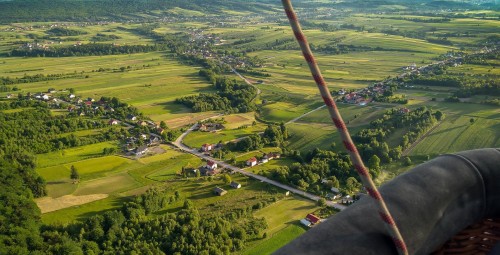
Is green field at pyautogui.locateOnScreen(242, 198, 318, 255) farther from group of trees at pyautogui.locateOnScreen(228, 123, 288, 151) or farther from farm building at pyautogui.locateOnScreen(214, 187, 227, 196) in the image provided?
group of trees at pyautogui.locateOnScreen(228, 123, 288, 151)

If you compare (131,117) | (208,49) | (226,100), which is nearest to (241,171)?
(131,117)

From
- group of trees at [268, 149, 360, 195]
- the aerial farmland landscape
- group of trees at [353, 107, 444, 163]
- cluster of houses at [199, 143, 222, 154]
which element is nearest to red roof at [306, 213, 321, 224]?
the aerial farmland landscape

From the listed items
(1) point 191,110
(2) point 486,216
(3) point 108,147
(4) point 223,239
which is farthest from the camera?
(1) point 191,110

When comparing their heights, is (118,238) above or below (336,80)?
below

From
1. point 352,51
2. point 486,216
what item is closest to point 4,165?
point 486,216

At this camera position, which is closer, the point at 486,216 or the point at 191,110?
the point at 486,216

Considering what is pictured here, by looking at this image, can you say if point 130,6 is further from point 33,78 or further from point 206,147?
point 206,147

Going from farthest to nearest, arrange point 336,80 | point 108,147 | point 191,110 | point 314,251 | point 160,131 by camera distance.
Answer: point 336,80 → point 191,110 → point 160,131 → point 108,147 → point 314,251

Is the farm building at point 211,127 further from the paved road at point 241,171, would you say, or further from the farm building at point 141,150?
A: the farm building at point 141,150

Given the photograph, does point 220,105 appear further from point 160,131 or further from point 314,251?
point 314,251
